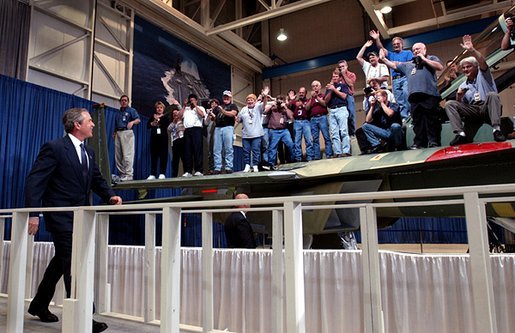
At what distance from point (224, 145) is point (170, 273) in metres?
5.15

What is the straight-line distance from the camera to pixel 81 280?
211 centimetres

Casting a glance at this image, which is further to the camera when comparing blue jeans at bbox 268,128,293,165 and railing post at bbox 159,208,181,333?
blue jeans at bbox 268,128,293,165

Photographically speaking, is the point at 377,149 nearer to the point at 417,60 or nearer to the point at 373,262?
the point at 417,60

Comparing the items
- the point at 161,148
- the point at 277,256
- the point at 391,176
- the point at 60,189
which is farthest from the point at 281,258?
the point at 161,148

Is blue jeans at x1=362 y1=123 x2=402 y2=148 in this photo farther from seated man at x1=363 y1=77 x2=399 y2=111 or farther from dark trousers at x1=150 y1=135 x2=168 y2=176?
dark trousers at x1=150 y1=135 x2=168 y2=176

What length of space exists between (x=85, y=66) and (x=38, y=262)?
6869 millimetres

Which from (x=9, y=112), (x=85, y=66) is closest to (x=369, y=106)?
(x=9, y=112)

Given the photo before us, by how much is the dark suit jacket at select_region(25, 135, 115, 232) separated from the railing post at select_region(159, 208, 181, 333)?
3.96 feet

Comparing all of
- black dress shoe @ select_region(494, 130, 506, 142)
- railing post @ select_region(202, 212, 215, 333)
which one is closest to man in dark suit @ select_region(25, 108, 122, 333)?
railing post @ select_region(202, 212, 215, 333)

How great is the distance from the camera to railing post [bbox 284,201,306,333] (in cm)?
152

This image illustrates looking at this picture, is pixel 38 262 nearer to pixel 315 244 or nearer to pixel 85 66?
pixel 315 244

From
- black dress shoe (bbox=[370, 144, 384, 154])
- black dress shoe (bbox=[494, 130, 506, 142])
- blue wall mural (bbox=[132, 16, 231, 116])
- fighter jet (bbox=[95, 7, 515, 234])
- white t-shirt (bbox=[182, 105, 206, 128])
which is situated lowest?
fighter jet (bbox=[95, 7, 515, 234])

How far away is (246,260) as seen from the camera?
3562 mm

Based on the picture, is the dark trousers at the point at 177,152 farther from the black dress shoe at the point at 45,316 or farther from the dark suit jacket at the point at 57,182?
the black dress shoe at the point at 45,316
